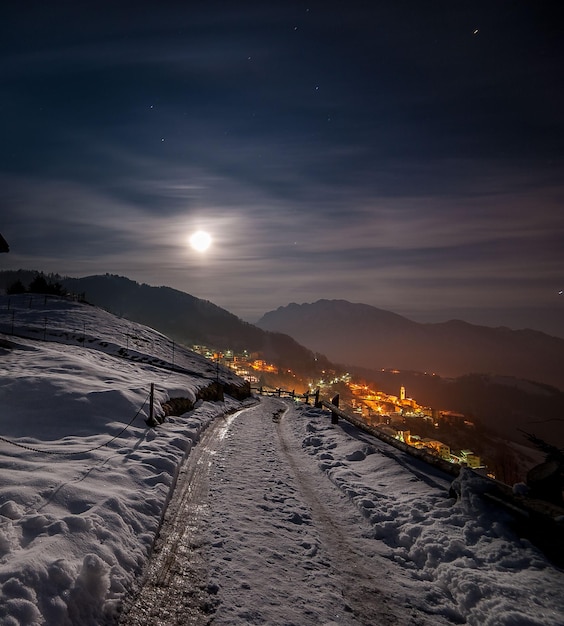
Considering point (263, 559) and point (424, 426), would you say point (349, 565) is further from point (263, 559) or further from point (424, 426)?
point (424, 426)

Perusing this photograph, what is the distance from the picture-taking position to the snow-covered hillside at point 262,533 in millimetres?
4879

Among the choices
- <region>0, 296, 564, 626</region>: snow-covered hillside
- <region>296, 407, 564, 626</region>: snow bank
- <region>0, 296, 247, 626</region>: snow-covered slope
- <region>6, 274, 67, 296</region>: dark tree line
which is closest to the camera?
<region>0, 296, 247, 626</region>: snow-covered slope

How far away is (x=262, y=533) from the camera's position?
278 inches

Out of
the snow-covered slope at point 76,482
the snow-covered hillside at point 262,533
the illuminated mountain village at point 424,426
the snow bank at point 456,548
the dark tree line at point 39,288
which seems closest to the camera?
the snow-covered slope at point 76,482

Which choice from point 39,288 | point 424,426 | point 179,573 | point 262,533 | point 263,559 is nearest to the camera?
point 179,573

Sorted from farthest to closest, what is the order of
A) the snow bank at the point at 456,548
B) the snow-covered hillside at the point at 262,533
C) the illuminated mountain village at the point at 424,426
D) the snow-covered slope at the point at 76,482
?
the illuminated mountain village at the point at 424,426, the snow bank at the point at 456,548, the snow-covered hillside at the point at 262,533, the snow-covered slope at the point at 76,482

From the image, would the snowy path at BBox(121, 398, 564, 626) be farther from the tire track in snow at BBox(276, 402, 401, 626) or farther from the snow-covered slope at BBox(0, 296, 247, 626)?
the snow-covered slope at BBox(0, 296, 247, 626)

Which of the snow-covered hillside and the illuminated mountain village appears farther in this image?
the illuminated mountain village

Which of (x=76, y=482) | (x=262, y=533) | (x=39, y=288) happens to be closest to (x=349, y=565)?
(x=262, y=533)

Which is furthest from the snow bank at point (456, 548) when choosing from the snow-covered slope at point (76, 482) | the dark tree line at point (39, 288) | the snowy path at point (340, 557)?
the dark tree line at point (39, 288)

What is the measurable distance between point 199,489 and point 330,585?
4.74 m

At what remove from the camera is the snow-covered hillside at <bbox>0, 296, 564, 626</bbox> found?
4.88 metres

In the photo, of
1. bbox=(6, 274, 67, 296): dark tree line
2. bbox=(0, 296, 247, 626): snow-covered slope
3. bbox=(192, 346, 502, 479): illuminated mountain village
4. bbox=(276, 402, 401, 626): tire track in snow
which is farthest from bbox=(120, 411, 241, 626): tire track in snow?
bbox=(192, 346, 502, 479): illuminated mountain village

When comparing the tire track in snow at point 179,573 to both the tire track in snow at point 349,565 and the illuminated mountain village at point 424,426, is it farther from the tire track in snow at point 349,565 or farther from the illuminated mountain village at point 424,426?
the illuminated mountain village at point 424,426
